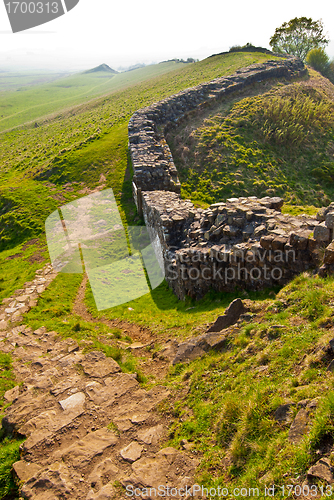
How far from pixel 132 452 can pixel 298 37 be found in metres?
92.6

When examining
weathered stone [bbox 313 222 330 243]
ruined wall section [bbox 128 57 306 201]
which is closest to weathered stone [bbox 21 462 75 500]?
weathered stone [bbox 313 222 330 243]

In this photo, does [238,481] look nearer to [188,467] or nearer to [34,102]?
[188,467]

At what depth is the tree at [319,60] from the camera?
6378 centimetres

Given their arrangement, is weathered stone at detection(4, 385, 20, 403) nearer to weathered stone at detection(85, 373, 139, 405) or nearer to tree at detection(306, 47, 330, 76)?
weathered stone at detection(85, 373, 139, 405)

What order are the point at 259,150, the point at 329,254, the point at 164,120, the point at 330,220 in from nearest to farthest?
the point at 329,254 < the point at 330,220 < the point at 259,150 < the point at 164,120

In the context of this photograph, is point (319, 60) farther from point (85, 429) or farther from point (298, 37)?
point (85, 429)

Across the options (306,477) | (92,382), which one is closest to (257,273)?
(92,382)

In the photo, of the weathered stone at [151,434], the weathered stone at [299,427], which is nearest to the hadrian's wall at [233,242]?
the weathered stone at [299,427]

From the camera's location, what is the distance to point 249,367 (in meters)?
6.73

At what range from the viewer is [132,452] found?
5961 millimetres

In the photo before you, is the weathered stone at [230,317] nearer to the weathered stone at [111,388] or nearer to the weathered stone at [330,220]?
the weathered stone at [111,388]

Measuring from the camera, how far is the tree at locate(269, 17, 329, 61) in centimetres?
6850

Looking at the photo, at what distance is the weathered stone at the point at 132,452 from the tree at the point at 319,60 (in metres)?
79.1

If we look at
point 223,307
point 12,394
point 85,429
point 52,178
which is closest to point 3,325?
point 12,394
